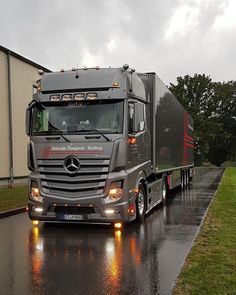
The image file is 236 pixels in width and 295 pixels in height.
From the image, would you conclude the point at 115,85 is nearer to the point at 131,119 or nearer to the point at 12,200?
the point at 131,119

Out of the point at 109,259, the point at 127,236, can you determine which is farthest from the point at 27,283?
the point at 127,236

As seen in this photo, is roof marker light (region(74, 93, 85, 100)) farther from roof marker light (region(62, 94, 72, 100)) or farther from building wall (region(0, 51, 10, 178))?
building wall (region(0, 51, 10, 178))

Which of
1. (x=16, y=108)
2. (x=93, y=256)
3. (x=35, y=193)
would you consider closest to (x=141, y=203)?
(x=35, y=193)

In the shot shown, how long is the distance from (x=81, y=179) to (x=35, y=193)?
1.17m

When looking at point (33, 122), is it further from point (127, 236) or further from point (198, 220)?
point (198, 220)

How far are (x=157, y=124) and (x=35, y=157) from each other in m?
4.19

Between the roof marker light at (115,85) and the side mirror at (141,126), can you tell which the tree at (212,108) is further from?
the roof marker light at (115,85)

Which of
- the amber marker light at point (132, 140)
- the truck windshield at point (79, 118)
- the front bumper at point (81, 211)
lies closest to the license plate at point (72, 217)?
the front bumper at point (81, 211)

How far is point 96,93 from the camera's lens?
10.5 m

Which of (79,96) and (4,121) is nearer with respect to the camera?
(79,96)

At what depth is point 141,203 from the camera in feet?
38.6

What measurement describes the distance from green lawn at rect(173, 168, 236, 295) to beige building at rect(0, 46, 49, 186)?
1346 cm

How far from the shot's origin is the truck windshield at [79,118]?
1035 cm

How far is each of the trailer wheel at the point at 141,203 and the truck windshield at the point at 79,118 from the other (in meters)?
2.04
